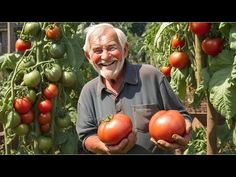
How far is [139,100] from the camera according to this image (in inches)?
65.1

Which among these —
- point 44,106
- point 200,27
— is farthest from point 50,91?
point 200,27

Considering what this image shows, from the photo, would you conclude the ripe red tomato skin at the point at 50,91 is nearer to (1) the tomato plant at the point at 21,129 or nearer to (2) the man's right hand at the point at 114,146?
(1) the tomato plant at the point at 21,129

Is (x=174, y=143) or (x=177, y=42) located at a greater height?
(x=177, y=42)

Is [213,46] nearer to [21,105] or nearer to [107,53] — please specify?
[107,53]

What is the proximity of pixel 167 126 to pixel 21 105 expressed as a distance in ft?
3.82

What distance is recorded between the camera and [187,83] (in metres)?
2.29

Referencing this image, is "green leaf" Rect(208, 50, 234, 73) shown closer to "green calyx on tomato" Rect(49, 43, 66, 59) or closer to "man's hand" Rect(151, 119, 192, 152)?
"man's hand" Rect(151, 119, 192, 152)

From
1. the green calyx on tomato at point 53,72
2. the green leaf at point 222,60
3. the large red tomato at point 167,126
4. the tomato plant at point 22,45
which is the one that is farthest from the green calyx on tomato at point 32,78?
the large red tomato at point 167,126

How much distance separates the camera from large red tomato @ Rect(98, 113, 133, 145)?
5.01 feet

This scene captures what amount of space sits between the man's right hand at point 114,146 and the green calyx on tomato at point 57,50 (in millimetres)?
996

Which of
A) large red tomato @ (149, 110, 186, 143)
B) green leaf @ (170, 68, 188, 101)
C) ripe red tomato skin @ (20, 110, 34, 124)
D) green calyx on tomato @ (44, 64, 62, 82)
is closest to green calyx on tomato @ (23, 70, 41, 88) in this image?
green calyx on tomato @ (44, 64, 62, 82)

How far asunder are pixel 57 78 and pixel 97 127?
2.87 feet

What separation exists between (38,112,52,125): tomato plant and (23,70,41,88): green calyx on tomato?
0.19 meters

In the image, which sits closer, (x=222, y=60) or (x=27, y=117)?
(x=222, y=60)
